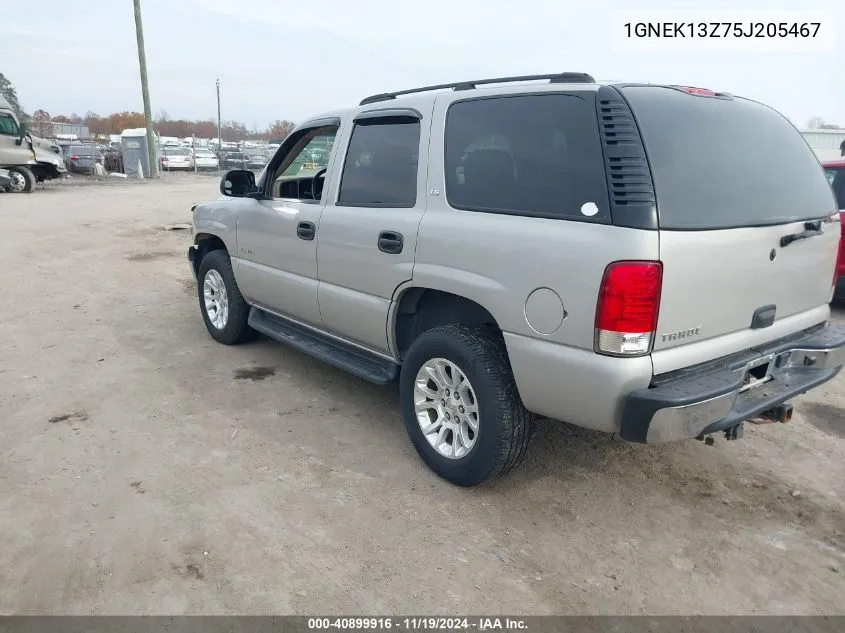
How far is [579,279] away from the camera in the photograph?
2.57 metres

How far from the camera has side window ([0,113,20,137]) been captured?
58.5 ft

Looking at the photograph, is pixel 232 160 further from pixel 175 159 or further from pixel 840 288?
pixel 840 288

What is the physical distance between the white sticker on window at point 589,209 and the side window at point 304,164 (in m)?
2.07

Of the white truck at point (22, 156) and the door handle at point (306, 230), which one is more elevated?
the door handle at point (306, 230)

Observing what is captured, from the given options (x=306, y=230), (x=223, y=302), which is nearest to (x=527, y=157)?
(x=306, y=230)

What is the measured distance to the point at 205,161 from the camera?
33812 millimetres

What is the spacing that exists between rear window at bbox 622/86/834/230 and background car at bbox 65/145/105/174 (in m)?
29.5

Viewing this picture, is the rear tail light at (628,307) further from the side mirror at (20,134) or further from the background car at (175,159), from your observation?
the background car at (175,159)

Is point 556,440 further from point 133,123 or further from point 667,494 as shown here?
point 133,123

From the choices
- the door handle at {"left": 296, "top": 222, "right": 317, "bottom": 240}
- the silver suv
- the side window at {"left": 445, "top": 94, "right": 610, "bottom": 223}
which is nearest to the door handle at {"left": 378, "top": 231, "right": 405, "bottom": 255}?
the silver suv

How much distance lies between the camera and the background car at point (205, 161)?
33.6 metres

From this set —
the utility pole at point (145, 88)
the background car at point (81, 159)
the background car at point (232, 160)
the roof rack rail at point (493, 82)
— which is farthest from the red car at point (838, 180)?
the background car at point (81, 159)

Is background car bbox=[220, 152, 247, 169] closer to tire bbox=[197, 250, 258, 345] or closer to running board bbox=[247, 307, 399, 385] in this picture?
tire bbox=[197, 250, 258, 345]

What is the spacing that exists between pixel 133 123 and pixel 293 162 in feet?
304
